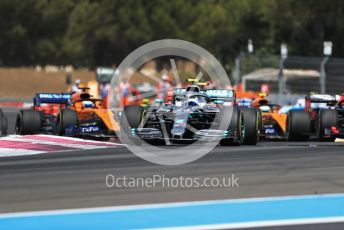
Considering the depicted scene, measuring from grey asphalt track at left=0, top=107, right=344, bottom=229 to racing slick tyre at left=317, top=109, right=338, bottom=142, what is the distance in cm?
252

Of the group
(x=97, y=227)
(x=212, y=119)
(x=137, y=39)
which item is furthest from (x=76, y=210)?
(x=137, y=39)

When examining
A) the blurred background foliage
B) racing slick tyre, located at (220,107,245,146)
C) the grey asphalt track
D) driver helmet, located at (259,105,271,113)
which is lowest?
the grey asphalt track

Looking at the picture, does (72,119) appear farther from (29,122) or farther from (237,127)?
(237,127)

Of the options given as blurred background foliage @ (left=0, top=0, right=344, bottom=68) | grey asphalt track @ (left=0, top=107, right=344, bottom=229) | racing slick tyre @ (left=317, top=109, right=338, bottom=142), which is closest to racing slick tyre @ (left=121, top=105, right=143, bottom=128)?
grey asphalt track @ (left=0, top=107, right=344, bottom=229)

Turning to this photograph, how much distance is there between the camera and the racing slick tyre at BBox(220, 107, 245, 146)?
14.6 meters

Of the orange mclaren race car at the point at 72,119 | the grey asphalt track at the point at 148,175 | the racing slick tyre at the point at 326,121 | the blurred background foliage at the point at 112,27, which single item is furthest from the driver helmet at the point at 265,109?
the blurred background foliage at the point at 112,27

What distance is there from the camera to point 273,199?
8898 mm

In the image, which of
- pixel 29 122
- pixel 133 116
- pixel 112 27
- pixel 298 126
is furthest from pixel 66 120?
pixel 112 27

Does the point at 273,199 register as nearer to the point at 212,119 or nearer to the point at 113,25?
the point at 212,119

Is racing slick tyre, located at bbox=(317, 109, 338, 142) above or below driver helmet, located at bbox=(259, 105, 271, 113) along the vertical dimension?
below

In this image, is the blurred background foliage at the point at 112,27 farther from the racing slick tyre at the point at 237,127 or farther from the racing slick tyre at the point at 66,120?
the racing slick tyre at the point at 237,127

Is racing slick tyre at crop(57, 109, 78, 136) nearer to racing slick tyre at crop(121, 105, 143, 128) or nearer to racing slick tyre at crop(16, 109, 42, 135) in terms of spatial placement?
racing slick tyre at crop(16, 109, 42, 135)

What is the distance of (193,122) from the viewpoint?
48.1 ft

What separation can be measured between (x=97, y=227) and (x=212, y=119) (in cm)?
751
